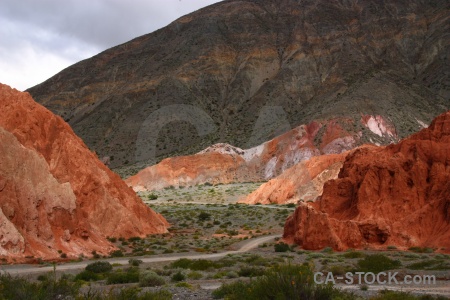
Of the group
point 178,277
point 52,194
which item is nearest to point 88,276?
point 178,277

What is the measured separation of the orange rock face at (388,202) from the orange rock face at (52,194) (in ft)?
36.4

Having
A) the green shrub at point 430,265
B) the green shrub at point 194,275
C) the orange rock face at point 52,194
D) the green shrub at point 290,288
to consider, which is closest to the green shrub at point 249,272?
the green shrub at point 194,275

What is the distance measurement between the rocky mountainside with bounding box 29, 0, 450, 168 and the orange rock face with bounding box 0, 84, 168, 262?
61.7m

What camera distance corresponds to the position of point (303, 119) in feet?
336

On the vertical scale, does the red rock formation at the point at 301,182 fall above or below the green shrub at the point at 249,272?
above

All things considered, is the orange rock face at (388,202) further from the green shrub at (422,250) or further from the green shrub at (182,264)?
the green shrub at (182,264)

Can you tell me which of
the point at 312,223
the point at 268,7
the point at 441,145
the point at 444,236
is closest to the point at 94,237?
the point at 312,223

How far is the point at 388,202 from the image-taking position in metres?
31.0

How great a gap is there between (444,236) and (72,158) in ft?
70.9

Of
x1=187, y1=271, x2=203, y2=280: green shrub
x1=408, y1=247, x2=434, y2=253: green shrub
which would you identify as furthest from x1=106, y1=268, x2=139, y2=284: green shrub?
x1=408, y1=247, x2=434, y2=253: green shrub

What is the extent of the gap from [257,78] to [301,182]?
240 feet

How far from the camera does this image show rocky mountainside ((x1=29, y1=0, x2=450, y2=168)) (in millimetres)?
105688

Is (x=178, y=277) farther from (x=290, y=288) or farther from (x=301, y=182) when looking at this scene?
(x=301, y=182)

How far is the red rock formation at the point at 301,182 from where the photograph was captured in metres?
61.2
